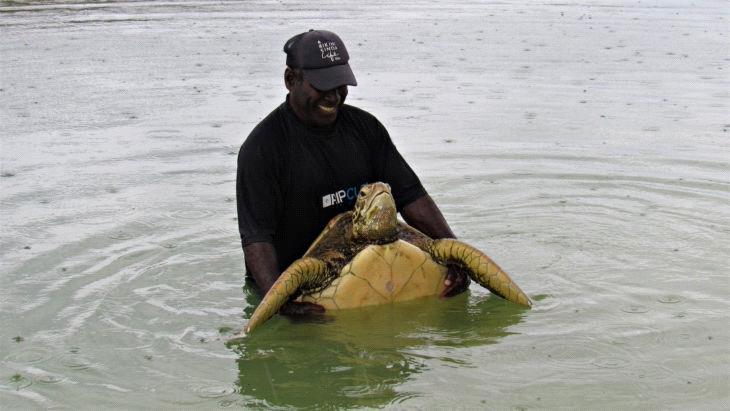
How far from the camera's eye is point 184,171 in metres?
8.64

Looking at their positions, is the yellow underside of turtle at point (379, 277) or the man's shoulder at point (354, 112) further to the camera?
the man's shoulder at point (354, 112)

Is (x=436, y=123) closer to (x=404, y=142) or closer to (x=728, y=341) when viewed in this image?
(x=404, y=142)

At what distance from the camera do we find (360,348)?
524cm

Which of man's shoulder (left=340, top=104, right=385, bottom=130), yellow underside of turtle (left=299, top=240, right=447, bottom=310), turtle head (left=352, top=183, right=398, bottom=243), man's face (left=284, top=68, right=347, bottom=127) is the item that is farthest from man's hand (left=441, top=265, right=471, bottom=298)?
man's face (left=284, top=68, right=347, bottom=127)

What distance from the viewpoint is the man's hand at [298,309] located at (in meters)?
5.64

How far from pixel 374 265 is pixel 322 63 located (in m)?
1.09

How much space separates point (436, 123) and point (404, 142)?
2.73 feet

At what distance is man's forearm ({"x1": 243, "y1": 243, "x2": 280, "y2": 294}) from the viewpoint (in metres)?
5.57

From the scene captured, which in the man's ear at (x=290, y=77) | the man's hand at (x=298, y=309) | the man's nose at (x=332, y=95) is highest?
the man's ear at (x=290, y=77)

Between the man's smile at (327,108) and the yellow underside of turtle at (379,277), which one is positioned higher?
the man's smile at (327,108)

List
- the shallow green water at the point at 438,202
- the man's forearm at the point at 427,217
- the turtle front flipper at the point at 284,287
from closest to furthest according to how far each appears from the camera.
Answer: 1. the shallow green water at the point at 438,202
2. the turtle front flipper at the point at 284,287
3. the man's forearm at the point at 427,217

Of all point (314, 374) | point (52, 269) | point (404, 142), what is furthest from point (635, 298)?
point (404, 142)

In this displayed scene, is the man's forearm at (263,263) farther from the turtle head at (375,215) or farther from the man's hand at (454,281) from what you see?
the man's hand at (454,281)

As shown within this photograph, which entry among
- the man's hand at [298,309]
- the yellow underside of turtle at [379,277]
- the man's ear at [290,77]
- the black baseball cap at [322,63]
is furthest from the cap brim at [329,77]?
the man's hand at [298,309]
